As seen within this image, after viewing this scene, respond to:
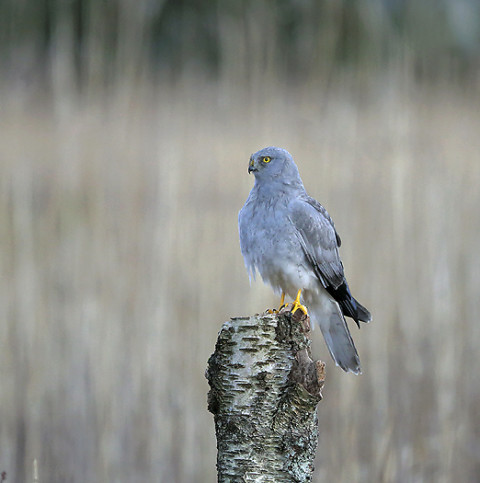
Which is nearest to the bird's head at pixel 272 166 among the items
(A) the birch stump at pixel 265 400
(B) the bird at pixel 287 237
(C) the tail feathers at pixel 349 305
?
(B) the bird at pixel 287 237

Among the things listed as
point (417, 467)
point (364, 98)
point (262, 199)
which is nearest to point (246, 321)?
point (262, 199)

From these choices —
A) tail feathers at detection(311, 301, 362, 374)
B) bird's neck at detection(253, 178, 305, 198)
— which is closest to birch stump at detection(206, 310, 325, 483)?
bird's neck at detection(253, 178, 305, 198)

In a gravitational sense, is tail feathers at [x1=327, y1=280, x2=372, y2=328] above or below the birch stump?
above

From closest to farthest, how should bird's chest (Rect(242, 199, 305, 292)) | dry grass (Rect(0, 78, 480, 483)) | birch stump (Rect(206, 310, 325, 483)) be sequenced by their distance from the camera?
birch stump (Rect(206, 310, 325, 483)) < bird's chest (Rect(242, 199, 305, 292)) < dry grass (Rect(0, 78, 480, 483))

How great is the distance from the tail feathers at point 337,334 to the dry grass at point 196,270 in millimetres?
432

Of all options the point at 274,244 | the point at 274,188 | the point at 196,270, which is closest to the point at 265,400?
the point at 274,244

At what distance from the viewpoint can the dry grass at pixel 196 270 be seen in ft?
9.45

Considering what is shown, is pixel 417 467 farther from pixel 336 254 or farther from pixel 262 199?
pixel 262 199

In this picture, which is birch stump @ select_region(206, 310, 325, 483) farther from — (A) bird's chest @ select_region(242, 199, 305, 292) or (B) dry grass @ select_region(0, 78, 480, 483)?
(B) dry grass @ select_region(0, 78, 480, 483)

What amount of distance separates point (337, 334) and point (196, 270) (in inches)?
31.5

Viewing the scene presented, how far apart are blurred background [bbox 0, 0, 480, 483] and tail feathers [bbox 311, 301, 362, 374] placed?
0.44 meters

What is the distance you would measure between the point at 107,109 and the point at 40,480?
163cm

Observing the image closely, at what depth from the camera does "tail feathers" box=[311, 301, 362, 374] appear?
256cm

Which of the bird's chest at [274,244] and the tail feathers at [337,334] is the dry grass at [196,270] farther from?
the bird's chest at [274,244]
